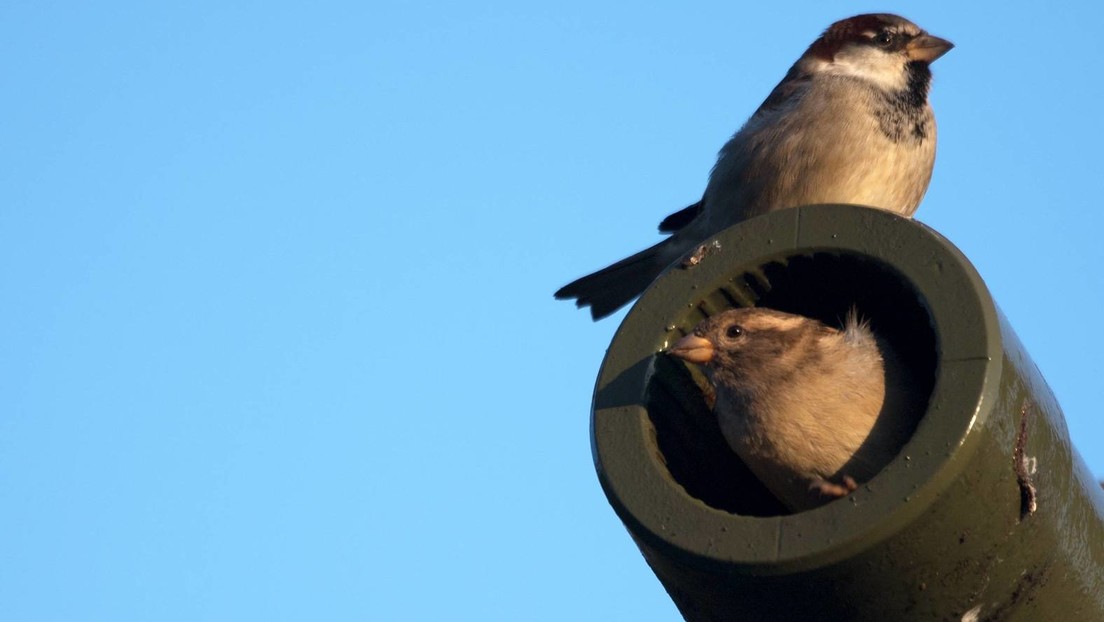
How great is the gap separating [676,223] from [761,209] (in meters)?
0.59

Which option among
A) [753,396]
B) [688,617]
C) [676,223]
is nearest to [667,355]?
[753,396]

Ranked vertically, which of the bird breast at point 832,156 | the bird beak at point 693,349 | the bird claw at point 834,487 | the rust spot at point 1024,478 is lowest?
the rust spot at point 1024,478

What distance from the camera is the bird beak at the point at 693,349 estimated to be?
292cm

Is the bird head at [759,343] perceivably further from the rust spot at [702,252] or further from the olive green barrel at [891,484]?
the rust spot at [702,252]

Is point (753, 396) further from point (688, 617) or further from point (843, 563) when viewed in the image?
point (843, 563)

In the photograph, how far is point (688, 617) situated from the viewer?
270 centimetres

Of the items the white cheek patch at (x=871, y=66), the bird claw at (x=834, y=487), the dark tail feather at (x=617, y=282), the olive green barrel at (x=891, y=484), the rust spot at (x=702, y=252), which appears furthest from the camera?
the dark tail feather at (x=617, y=282)

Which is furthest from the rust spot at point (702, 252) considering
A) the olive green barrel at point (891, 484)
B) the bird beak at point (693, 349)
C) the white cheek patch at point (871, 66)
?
the white cheek patch at point (871, 66)

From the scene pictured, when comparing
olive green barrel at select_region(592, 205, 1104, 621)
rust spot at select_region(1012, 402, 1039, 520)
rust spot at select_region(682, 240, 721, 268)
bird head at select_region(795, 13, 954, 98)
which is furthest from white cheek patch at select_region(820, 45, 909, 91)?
rust spot at select_region(1012, 402, 1039, 520)

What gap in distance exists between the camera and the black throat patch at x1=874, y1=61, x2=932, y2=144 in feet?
15.7

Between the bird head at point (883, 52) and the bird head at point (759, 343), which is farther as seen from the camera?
the bird head at point (883, 52)

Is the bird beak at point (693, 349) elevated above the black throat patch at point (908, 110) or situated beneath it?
situated beneath

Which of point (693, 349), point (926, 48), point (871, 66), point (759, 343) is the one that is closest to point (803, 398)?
point (759, 343)

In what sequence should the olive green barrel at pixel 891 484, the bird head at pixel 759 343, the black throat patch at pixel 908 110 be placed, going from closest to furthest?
the olive green barrel at pixel 891 484 → the bird head at pixel 759 343 → the black throat patch at pixel 908 110
